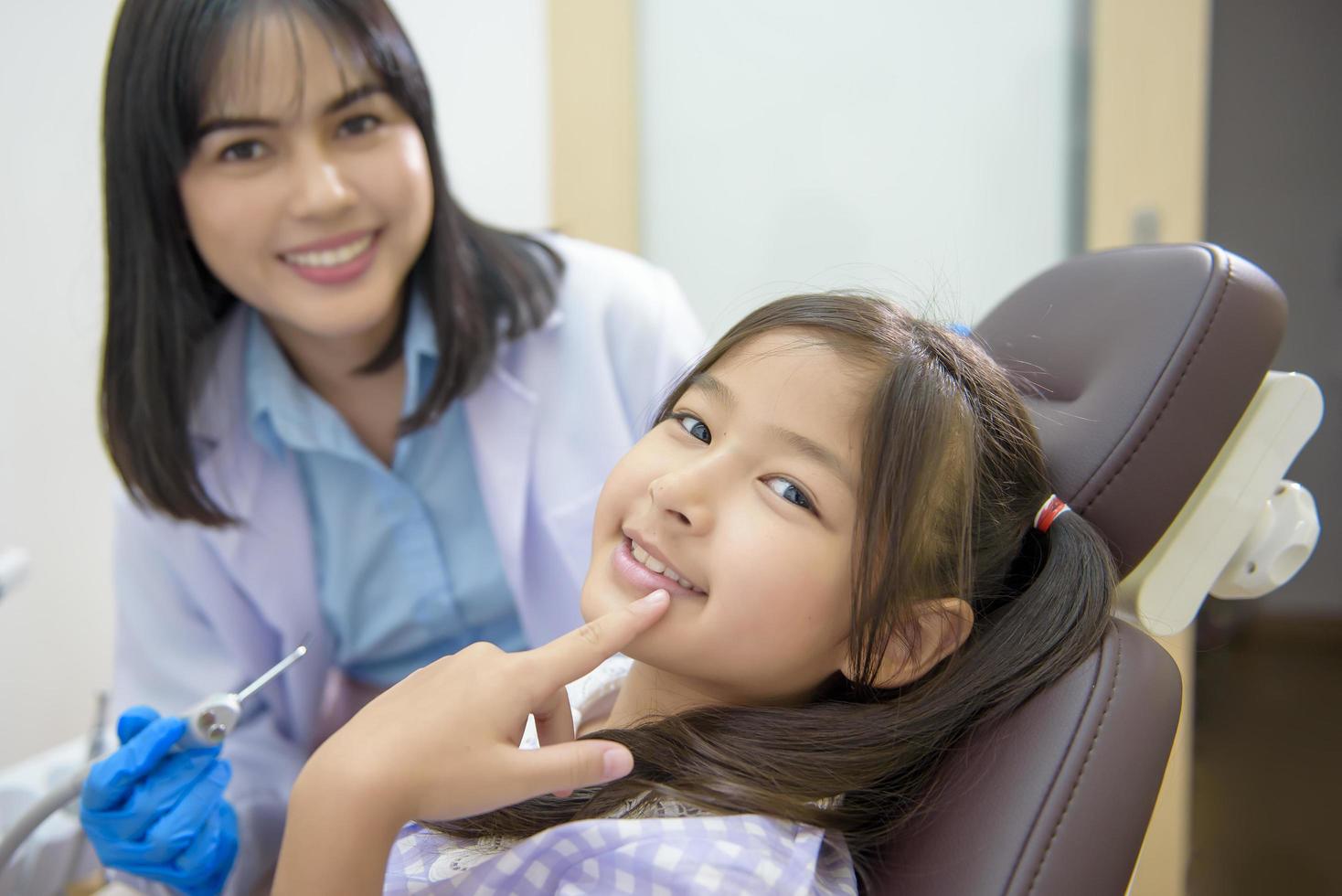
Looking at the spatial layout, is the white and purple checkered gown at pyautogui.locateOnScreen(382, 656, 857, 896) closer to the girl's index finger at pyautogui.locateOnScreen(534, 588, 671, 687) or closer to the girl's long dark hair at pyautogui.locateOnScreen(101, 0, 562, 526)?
the girl's index finger at pyautogui.locateOnScreen(534, 588, 671, 687)

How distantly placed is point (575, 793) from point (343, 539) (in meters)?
0.68

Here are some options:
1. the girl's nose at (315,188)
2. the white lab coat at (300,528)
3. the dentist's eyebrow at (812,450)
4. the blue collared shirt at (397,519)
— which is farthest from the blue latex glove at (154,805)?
the dentist's eyebrow at (812,450)

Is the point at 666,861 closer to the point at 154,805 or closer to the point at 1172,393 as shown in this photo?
the point at 1172,393

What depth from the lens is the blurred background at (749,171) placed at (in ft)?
6.13

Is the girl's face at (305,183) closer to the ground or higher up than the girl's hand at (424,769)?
higher up

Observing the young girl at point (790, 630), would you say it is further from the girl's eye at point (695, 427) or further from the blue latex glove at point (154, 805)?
the blue latex glove at point (154, 805)

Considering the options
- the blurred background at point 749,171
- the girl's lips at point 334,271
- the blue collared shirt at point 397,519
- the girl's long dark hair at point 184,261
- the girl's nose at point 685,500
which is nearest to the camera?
the girl's nose at point 685,500

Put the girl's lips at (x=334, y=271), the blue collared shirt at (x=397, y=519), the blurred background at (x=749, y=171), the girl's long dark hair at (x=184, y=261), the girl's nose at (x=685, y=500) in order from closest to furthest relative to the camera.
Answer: the girl's nose at (x=685, y=500)
the girl's long dark hair at (x=184, y=261)
the girl's lips at (x=334, y=271)
the blue collared shirt at (x=397, y=519)
the blurred background at (x=749, y=171)

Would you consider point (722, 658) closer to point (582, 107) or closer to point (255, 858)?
point (255, 858)

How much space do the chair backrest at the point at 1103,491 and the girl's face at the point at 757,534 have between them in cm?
15

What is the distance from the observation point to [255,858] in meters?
1.22

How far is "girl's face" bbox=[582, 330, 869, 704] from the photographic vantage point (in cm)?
69

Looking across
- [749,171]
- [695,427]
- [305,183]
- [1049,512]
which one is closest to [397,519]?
[305,183]

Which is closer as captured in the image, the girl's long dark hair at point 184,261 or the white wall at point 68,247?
the girl's long dark hair at point 184,261
